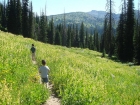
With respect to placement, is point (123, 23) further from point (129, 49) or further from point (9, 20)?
point (9, 20)

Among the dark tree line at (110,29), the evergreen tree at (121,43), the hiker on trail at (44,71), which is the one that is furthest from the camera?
the evergreen tree at (121,43)

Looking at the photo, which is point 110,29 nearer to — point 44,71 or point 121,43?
point 121,43

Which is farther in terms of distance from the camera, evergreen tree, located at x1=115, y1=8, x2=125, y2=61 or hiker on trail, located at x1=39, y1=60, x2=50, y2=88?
evergreen tree, located at x1=115, y1=8, x2=125, y2=61

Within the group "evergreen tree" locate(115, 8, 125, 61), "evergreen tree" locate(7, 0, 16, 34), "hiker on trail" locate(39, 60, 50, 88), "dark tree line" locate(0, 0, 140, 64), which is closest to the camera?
"hiker on trail" locate(39, 60, 50, 88)

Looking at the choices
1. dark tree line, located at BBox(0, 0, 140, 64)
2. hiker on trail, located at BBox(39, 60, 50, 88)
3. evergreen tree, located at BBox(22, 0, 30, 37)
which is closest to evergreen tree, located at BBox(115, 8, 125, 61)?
dark tree line, located at BBox(0, 0, 140, 64)

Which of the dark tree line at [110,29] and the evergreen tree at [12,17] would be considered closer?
the dark tree line at [110,29]

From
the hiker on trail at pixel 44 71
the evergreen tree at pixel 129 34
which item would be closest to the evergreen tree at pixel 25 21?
the evergreen tree at pixel 129 34

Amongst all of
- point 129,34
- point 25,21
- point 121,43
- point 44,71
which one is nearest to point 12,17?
point 25,21

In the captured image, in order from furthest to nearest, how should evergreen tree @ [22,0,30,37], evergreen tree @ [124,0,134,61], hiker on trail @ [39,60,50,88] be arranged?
evergreen tree @ [22,0,30,37]
evergreen tree @ [124,0,134,61]
hiker on trail @ [39,60,50,88]

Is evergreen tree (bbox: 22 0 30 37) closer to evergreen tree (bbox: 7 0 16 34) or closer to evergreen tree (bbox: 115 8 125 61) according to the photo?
evergreen tree (bbox: 7 0 16 34)

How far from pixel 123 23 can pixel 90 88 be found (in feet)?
188

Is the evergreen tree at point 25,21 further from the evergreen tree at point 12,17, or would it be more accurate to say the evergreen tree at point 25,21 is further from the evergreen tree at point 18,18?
the evergreen tree at point 12,17

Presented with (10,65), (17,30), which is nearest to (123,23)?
(17,30)

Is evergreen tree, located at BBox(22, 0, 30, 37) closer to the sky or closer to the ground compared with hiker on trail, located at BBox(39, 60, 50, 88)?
closer to the sky
